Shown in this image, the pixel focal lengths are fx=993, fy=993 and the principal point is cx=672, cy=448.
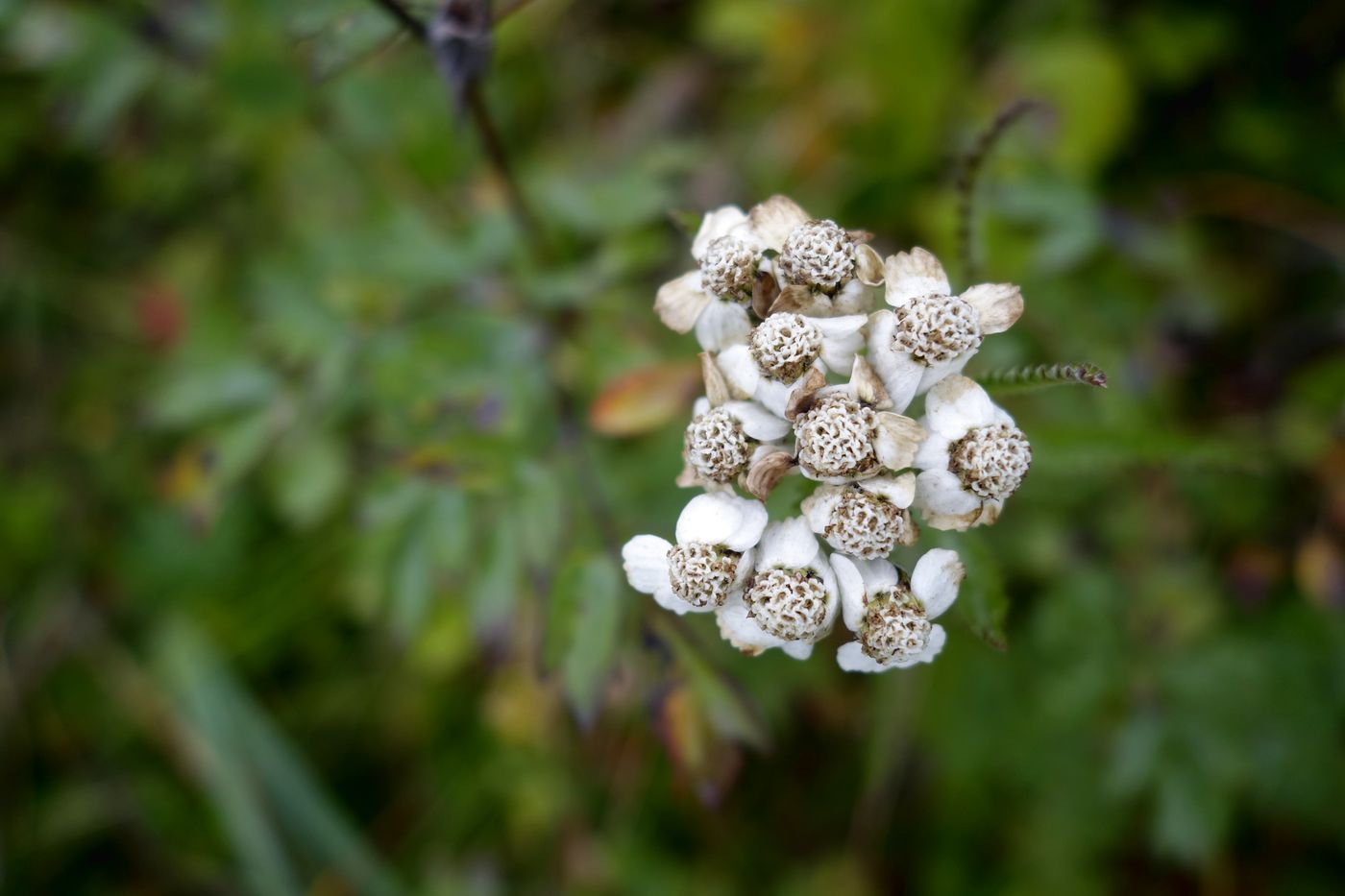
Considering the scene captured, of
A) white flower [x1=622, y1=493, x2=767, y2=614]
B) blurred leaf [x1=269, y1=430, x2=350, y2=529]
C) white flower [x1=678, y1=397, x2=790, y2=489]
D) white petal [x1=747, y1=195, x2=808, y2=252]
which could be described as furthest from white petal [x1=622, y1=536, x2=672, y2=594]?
blurred leaf [x1=269, y1=430, x2=350, y2=529]

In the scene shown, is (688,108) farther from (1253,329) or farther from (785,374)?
(785,374)

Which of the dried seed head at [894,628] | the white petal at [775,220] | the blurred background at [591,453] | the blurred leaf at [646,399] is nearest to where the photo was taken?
the dried seed head at [894,628]

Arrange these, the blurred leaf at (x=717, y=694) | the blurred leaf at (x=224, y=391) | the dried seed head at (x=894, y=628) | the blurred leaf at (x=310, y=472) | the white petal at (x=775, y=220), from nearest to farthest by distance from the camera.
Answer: the dried seed head at (x=894, y=628) < the white petal at (x=775, y=220) < the blurred leaf at (x=717, y=694) < the blurred leaf at (x=224, y=391) < the blurred leaf at (x=310, y=472)

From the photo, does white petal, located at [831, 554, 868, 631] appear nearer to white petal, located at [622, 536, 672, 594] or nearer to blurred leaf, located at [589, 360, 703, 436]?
white petal, located at [622, 536, 672, 594]

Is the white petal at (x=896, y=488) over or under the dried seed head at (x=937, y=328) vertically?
under

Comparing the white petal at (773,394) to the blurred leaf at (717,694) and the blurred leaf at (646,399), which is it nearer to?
the blurred leaf at (717,694)

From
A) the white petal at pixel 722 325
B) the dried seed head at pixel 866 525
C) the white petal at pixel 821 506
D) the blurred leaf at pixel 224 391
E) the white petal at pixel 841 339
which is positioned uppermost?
the blurred leaf at pixel 224 391

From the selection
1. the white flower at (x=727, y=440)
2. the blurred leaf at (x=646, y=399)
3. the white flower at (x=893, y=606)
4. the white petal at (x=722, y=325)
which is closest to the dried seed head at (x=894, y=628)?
the white flower at (x=893, y=606)

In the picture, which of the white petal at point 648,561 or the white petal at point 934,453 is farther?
the white petal at point 648,561
